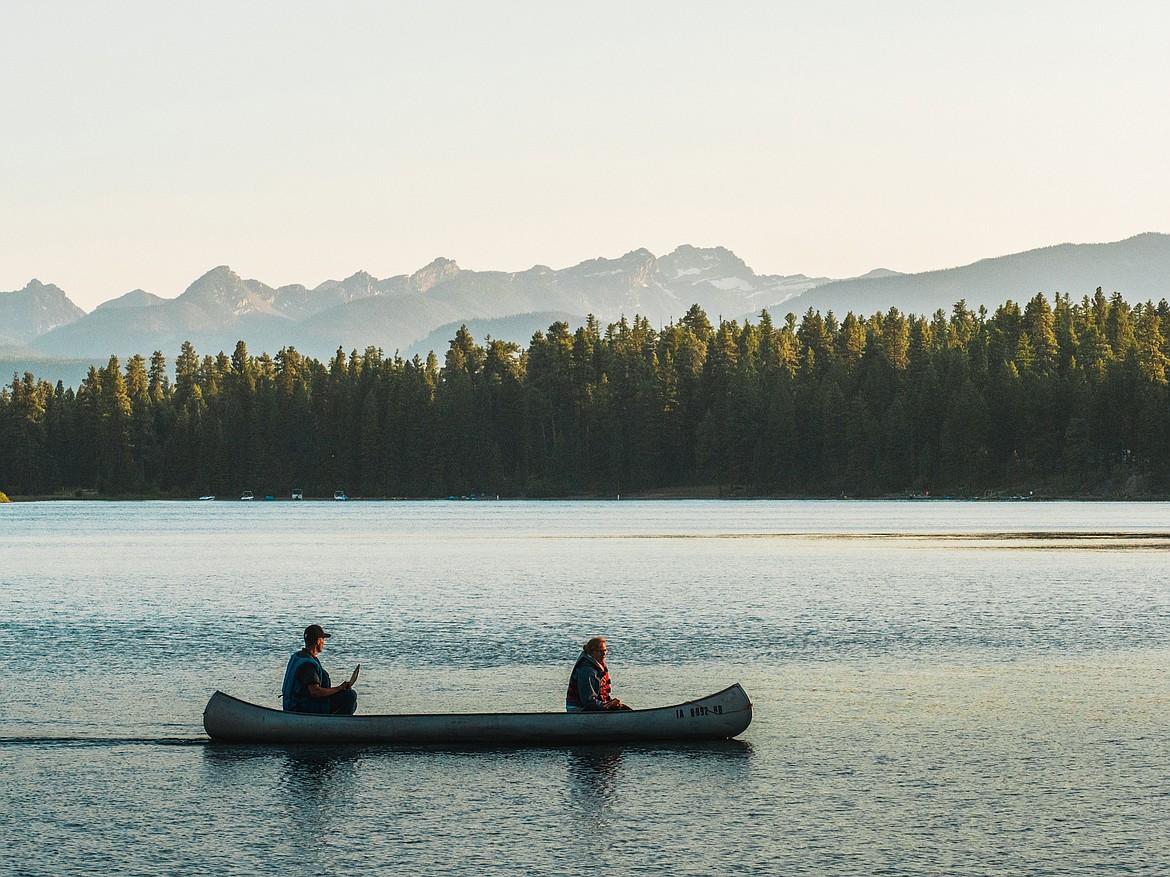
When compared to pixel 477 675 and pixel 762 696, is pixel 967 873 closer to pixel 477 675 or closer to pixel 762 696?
pixel 762 696

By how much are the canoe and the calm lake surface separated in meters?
0.41

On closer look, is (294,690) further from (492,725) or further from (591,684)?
(591,684)

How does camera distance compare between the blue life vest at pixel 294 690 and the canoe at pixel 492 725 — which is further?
the blue life vest at pixel 294 690

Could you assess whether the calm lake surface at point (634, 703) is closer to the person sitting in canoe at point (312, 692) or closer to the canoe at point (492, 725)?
the canoe at point (492, 725)

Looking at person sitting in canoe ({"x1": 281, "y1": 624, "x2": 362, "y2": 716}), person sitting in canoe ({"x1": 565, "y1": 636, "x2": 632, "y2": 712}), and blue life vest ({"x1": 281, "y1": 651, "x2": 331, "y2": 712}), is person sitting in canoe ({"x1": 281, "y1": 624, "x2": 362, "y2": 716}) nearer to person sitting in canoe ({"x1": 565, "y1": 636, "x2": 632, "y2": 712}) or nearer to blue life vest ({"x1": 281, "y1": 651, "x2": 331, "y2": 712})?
blue life vest ({"x1": 281, "y1": 651, "x2": 331, "y2": 712})

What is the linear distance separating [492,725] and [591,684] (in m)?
2.27

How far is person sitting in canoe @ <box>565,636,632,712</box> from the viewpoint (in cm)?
3203

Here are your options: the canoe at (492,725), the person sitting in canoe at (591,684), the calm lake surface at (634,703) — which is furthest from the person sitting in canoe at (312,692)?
the person sitting in canoe at (591,684)

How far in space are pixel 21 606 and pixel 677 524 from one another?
318ft

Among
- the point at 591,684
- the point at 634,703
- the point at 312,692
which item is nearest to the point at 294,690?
the point at 312,692

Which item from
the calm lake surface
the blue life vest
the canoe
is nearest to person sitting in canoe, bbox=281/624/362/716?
the blue life vest

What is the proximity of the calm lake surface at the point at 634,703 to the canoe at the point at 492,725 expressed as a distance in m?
0.41

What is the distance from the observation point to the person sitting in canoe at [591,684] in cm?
3203

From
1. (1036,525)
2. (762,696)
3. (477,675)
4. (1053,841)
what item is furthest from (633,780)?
(1036,525)
